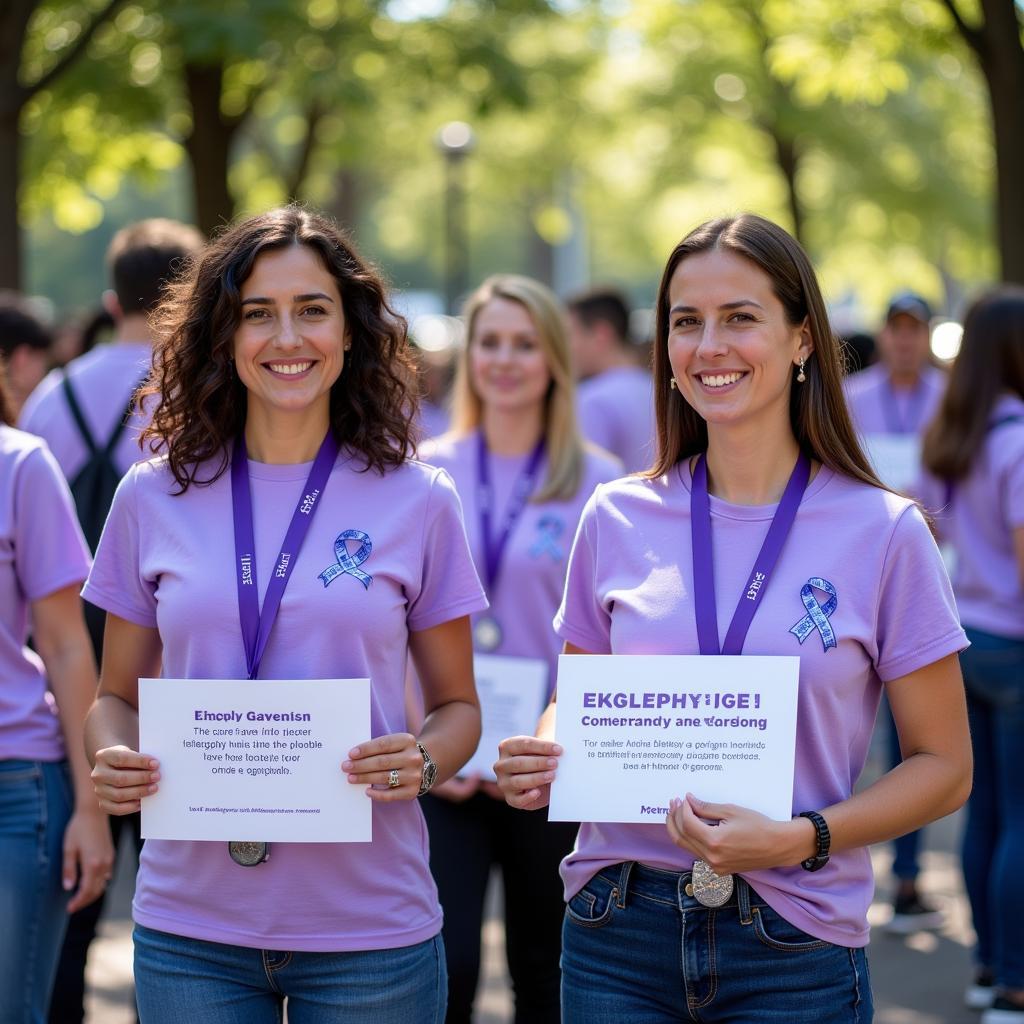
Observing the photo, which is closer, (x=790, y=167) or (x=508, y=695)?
(x=508, y=695)

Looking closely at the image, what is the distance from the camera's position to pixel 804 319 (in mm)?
3158

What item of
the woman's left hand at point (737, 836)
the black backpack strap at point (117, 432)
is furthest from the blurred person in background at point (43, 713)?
the woman's left hand at point (737, 836)

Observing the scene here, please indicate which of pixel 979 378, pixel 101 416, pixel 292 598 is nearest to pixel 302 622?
pixel 292 598

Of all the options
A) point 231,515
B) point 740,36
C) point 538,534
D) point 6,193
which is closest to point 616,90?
point 740,36

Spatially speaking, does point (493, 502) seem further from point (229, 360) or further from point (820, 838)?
point (820, 838)

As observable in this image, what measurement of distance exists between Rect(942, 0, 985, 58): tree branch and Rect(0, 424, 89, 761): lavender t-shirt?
769 cm

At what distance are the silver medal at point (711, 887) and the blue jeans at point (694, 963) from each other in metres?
0.02

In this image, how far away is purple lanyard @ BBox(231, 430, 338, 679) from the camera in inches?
122

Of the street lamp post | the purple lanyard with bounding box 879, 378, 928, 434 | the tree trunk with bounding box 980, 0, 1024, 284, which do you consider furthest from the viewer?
the street lamp post

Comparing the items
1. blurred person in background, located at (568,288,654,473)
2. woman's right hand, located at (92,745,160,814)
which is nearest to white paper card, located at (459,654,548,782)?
woman's right hand, located at (92,745,160,814)

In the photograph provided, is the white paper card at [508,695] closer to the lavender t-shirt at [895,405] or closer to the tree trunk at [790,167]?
the lavender t-shirt at [895,405]

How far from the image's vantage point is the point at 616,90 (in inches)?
947

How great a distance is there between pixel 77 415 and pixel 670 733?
8.80ft

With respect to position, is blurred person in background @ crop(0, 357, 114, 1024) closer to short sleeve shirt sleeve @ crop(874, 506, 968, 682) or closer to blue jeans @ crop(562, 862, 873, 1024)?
blue jeans @ crop(562, 862, 873, 1024)
